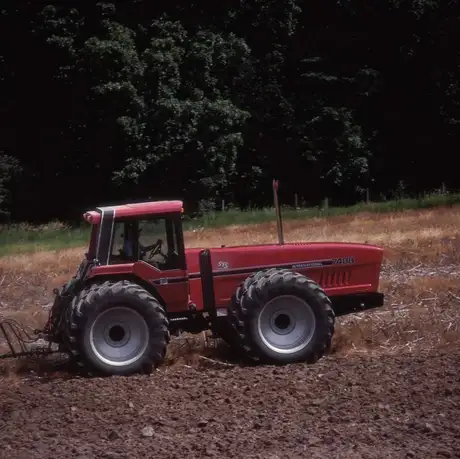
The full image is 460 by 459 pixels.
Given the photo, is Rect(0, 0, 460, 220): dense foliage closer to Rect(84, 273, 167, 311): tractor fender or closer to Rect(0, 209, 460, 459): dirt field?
Rect(0, 209, 460, 459): dirt field

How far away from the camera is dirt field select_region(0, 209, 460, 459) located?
714cm

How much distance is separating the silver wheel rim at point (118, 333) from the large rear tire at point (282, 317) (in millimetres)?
963

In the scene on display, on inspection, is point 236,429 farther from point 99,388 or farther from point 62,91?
point 62,91

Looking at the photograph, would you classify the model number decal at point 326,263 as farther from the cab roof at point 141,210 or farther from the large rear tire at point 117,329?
the large rear tire at point 117,329

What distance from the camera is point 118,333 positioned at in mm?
9984

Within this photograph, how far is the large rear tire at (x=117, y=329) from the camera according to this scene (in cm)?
976

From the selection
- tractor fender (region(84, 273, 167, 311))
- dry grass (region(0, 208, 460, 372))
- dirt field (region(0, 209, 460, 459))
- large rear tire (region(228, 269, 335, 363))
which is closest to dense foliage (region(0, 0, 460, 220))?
dry grass (region(0, 208, 460, 372))

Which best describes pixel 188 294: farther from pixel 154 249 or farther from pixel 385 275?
pixel 385 275

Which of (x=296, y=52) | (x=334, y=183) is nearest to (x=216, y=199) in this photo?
(x=334, y=183)

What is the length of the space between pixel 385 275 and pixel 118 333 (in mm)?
8102

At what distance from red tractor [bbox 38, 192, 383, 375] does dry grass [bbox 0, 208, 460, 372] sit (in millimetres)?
651

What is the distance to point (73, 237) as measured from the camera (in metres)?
31.2

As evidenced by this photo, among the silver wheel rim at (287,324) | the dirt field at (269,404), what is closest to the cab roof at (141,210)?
the silver wheel rim at (287,324)

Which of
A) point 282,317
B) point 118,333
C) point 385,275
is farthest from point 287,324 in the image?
point 385,275
